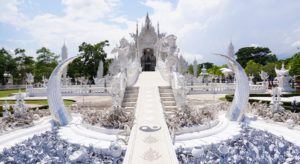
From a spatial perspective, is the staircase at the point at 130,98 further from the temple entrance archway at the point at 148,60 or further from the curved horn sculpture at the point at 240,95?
the temple entrance archway at the point at 148,60

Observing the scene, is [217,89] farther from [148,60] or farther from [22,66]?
[22,66]

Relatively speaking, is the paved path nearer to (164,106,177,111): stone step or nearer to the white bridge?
(164,106,177,111): stone step

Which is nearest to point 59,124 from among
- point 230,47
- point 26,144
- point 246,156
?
point 26,144

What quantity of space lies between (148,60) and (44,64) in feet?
58.0

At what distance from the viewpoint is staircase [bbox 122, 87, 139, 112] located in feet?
38.4

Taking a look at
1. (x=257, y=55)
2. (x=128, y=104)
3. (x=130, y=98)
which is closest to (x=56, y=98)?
(x=128, y=104)

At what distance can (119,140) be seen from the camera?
7297 millimetres

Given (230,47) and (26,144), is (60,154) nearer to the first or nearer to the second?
(26,144)

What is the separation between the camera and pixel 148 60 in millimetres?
39500

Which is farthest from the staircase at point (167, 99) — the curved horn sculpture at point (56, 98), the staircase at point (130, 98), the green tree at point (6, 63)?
the green tree at point (6, 63)

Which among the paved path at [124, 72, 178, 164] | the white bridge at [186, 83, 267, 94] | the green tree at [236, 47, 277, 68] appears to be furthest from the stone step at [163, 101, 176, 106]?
the green tree at [236, 47, 277, 68]

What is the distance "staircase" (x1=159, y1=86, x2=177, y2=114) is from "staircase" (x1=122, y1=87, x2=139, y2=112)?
1339 millimetres

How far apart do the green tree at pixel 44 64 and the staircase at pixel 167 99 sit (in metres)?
30.6

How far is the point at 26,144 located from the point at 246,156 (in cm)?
592
